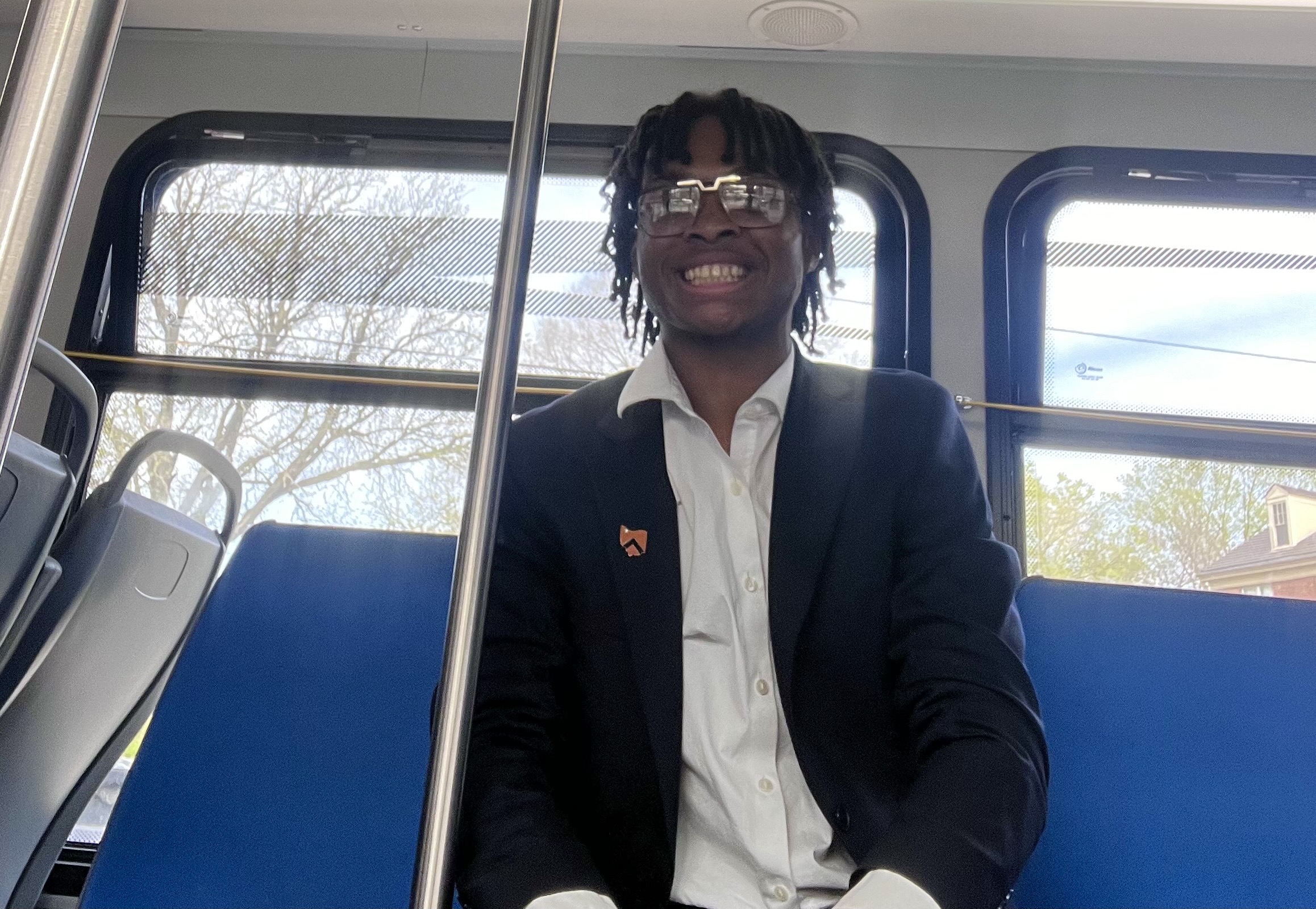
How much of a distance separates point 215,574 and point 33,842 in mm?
442

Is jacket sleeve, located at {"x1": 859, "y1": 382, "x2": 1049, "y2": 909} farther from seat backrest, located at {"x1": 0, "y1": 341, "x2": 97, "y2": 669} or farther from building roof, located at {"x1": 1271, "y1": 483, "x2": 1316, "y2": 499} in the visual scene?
building roof, located at {"x1": 1271, "y1": 483, "x2": 1316, "y2": 499}

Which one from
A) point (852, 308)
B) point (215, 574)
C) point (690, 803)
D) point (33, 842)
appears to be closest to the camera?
point (690, 803)

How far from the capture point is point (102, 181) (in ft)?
8.05

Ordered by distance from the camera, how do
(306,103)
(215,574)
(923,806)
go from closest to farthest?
(923,806)
(215,574)
(306,103)

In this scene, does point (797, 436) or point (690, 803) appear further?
point (797, 436)

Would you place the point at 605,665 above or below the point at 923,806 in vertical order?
above

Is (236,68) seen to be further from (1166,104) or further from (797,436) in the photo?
(1166,104)

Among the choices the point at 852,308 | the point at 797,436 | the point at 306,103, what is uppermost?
the point at 306,103

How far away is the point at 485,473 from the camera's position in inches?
14.8

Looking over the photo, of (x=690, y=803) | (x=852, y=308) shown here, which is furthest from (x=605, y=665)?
(x=852, y=308)

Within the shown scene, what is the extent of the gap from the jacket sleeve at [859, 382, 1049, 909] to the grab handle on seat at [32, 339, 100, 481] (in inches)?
41.3

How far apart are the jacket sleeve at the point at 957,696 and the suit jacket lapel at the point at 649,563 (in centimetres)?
24

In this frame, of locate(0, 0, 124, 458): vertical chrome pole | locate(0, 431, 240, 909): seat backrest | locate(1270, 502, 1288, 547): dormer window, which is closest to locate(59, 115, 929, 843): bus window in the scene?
locate(0, 431, 240, 909): seat backrest

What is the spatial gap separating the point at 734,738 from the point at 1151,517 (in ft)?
4.81
